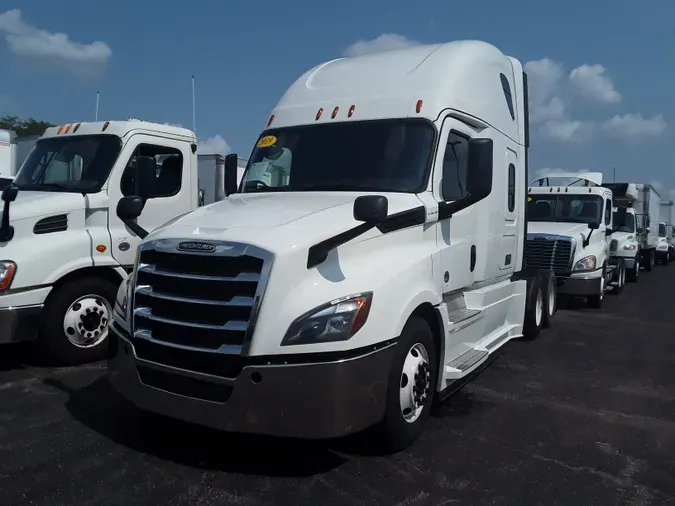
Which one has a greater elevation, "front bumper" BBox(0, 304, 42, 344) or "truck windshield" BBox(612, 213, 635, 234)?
"truck windshield" BBox(612, 213, 635, 234)

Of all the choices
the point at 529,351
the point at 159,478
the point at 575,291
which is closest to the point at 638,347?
the point at 529,351

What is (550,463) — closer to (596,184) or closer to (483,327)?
(483,327)


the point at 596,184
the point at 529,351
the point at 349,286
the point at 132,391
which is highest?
the point at 596,184

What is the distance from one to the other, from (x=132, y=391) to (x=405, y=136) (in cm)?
298

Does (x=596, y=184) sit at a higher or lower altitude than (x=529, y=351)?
higher

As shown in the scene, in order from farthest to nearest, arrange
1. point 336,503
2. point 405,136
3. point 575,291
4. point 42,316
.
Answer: point 575,291 → point 42,316 → point 405,136 → point 336,503

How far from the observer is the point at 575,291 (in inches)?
480

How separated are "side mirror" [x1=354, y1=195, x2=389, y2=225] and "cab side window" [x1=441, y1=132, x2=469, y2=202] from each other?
A: 1284mm

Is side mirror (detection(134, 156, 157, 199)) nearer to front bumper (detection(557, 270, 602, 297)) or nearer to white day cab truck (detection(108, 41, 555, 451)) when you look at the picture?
white day cab truck (detection(108, 41, 555, 451))

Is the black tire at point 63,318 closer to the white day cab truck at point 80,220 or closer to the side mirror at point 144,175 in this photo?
the white day cab truck at point 80,220

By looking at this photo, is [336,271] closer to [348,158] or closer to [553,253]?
[348,158]

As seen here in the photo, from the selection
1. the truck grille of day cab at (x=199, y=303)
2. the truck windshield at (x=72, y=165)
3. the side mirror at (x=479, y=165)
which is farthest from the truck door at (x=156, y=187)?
the side mirror at (x=479, y=165)

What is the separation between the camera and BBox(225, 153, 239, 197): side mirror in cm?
629

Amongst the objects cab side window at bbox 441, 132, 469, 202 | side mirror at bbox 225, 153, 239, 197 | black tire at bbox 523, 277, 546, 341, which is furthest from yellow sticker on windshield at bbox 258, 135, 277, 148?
black tire at bbox 523, 277, 546, 341
